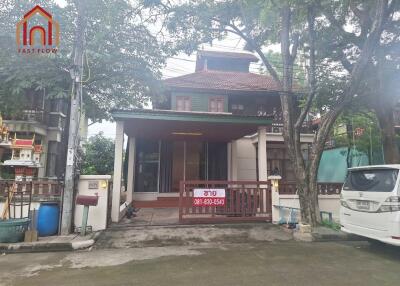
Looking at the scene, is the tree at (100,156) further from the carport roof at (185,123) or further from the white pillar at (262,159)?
the white pillar at (262,159)

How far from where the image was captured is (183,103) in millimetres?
15117

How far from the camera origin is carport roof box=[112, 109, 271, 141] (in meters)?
8.84

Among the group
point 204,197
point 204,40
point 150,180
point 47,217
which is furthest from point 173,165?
point 47,217

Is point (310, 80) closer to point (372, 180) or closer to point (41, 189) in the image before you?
point (372, 180)

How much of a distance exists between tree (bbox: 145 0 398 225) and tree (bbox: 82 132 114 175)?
42.2ft

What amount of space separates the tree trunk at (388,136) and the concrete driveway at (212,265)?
4.99 metres

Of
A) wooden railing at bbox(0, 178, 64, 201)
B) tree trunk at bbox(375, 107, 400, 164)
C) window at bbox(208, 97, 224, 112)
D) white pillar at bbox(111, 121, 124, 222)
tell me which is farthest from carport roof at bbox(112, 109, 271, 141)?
tree trunk at bbox(375, 107, 400, 164)

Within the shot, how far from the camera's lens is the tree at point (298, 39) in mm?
7662

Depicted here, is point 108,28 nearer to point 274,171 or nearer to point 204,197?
point 204,197

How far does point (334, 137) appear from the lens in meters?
14.6

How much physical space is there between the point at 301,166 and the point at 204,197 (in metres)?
3.03

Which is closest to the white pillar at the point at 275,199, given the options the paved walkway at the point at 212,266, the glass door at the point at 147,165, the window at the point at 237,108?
the paved walkway at the point at 212,266

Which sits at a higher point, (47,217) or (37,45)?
(37,45)

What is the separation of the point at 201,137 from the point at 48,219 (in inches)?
283
